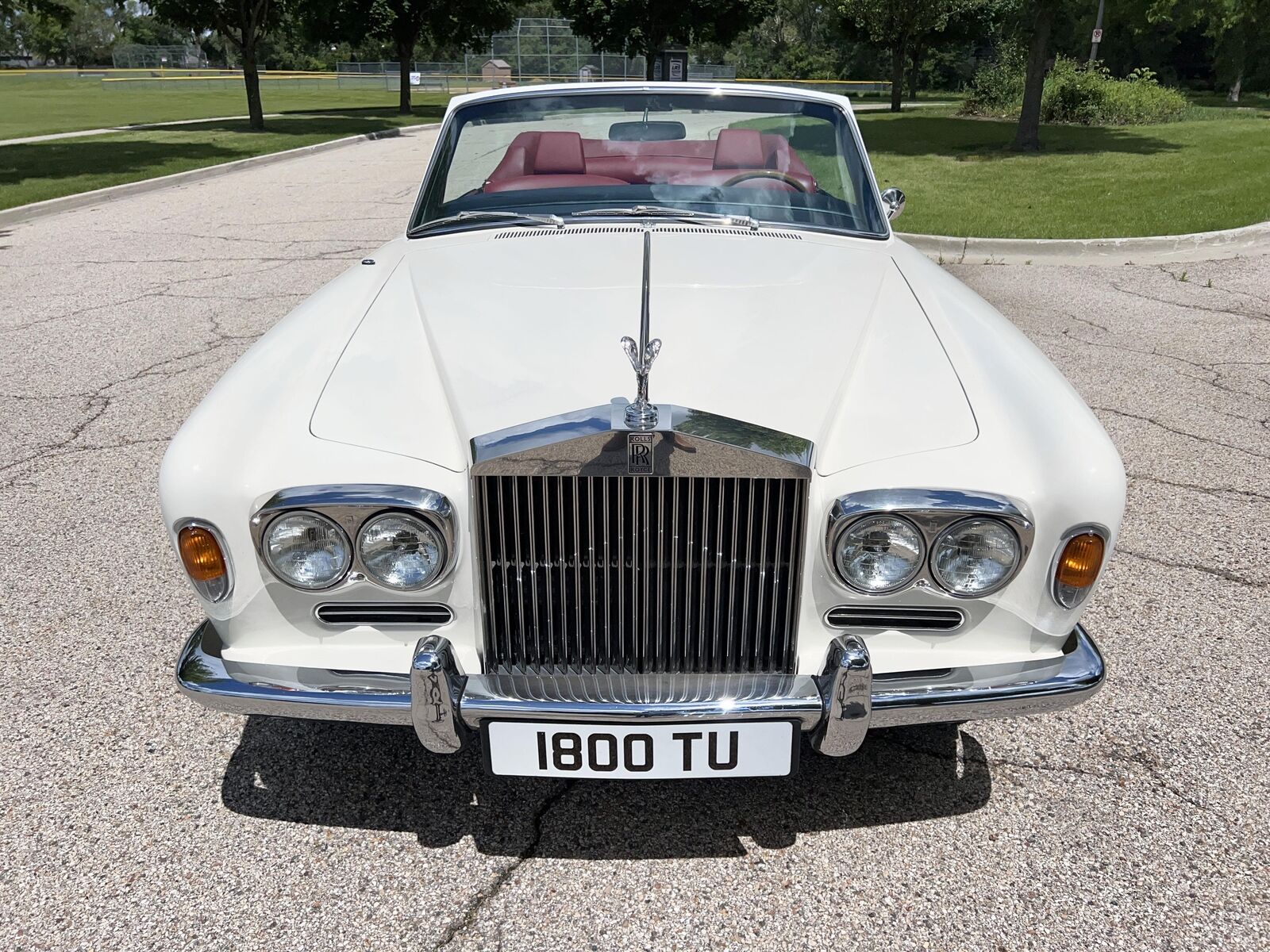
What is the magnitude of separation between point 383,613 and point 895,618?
1.06 meters

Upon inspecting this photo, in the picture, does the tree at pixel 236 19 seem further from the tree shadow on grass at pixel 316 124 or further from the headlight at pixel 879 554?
the headlight at pixel 879 554

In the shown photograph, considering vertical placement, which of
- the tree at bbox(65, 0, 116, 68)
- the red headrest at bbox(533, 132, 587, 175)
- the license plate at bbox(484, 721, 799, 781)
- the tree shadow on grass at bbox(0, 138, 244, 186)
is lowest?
the license plate at bbox(484, 721, 799, 781)

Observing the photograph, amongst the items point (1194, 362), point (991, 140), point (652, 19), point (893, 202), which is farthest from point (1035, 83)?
point (652, 19)

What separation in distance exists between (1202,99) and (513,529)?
44071mm

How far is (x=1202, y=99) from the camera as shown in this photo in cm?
3731

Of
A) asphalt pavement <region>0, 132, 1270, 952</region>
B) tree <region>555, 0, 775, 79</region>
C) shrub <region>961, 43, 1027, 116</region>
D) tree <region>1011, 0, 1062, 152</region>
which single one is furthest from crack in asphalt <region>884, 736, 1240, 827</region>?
tree <region>555, 0, 775, 79</region>

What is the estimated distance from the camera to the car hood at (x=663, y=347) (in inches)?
80.5

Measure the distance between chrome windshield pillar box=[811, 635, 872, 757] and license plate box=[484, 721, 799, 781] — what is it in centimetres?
7

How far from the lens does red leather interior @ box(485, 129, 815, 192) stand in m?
3.40

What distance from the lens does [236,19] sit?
73.3 feet

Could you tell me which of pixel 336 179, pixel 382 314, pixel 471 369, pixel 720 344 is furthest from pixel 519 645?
pixel 336 179

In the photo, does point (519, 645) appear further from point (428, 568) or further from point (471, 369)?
point (471, 369)

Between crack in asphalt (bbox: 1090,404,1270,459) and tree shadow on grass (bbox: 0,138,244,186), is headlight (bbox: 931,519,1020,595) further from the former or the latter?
tree shadow on grass (bbox: 0,138,244,186)

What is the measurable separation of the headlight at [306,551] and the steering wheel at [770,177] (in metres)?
2.04
